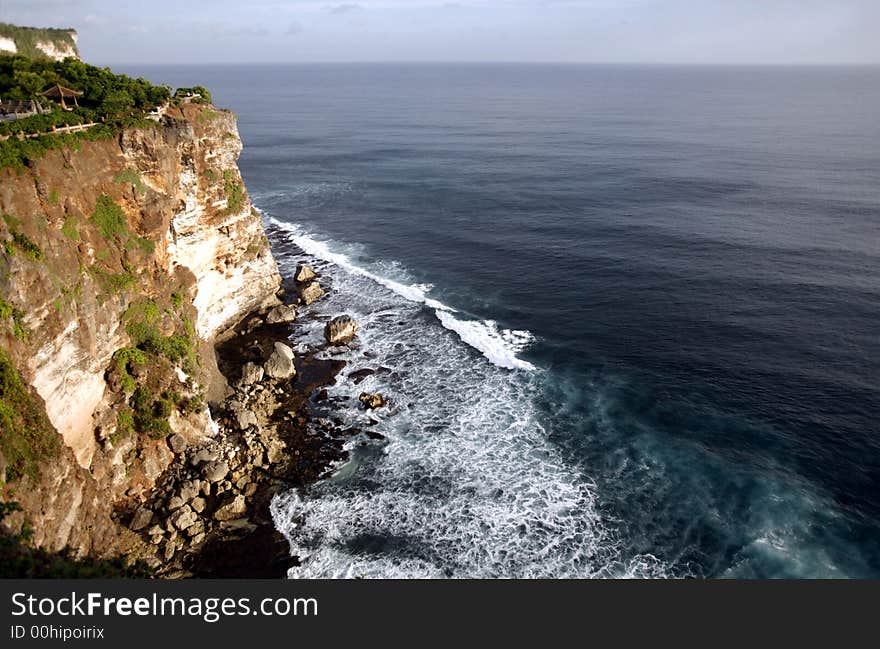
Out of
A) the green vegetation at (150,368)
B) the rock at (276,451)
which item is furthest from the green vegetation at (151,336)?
the rock at (276,451)

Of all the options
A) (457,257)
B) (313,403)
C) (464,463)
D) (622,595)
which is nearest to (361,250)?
(457,257)

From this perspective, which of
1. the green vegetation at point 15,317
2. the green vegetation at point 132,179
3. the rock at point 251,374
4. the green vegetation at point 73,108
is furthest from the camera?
the rock at point 251,374

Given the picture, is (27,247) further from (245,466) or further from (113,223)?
(245,466)

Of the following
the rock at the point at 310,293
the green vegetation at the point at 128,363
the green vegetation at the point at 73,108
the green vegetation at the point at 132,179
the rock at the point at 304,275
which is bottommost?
the rock at the point at 310,293

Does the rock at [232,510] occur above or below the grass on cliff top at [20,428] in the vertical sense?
below

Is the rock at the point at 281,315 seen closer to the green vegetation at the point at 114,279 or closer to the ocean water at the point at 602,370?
the ocean water at the point at 602,370

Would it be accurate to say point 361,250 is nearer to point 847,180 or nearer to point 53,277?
point 53,277

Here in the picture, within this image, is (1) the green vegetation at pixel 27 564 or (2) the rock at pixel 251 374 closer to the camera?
(1) the green vegetation at pixel 27 564
